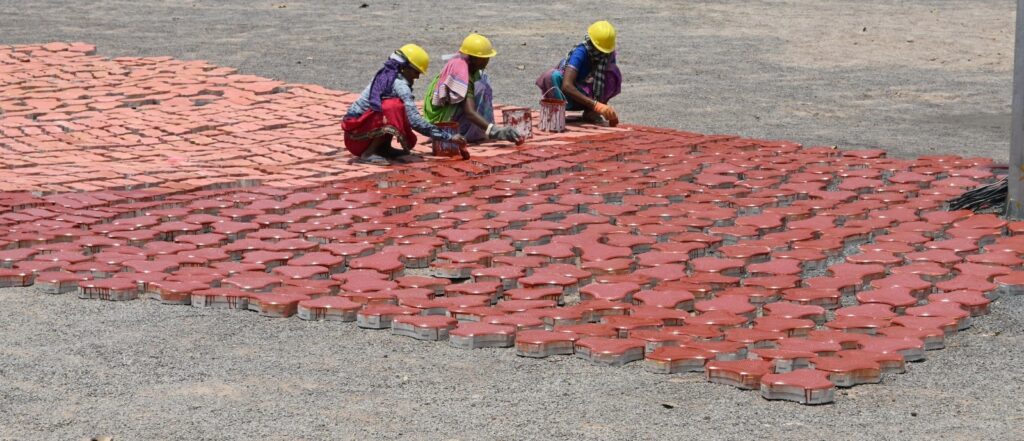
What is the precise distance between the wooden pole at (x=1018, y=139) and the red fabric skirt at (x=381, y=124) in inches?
145

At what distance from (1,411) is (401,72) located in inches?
189

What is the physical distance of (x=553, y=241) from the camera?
699 centimetres

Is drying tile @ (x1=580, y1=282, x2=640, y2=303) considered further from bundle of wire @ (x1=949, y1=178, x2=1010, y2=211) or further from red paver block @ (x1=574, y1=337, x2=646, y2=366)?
bundle of wire @ (x1=949, y1=178, x2=1010, y2=211)

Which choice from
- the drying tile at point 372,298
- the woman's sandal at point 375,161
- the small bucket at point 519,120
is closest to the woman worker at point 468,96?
the small bucket at point 519,120

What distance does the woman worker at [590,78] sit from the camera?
1030 cm

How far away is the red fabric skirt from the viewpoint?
8.98 m

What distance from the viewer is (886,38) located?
49.9ft

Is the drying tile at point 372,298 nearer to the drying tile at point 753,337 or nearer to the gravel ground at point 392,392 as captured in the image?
the gravel ground at point 392,392

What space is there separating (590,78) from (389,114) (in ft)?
6.98

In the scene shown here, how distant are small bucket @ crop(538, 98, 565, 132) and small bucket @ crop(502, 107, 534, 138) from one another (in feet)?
1.12

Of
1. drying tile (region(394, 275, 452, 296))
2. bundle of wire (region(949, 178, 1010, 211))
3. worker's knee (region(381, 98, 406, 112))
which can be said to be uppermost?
worker's knee (region(381, 98, 406, 112))

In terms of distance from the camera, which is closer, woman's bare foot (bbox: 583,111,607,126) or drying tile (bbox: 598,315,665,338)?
drying tile (bbox: 598,315,665,338)

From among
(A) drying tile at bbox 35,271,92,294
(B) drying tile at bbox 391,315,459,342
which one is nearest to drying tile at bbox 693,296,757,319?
(B) drying tile at bbox 391,315,459,342

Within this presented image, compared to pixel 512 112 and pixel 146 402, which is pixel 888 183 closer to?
pixel 512 112
